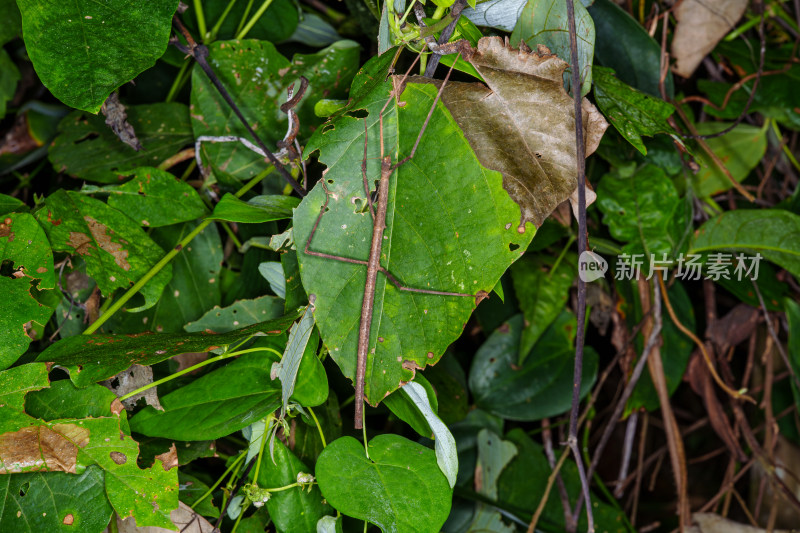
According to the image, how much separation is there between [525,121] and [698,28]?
Answer: 77 cm

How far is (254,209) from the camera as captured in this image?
867 millimetres

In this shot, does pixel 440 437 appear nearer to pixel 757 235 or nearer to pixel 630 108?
pixel 630 108

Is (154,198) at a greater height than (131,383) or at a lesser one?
greater

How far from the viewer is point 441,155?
2.66 ft

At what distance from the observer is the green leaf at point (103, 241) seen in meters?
0.89

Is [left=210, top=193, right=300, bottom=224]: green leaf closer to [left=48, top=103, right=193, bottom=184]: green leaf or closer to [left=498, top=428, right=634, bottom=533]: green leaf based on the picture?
[left=48, top=103, right=193, bottom=184]: green leaf

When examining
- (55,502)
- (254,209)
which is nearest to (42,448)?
(55,502)

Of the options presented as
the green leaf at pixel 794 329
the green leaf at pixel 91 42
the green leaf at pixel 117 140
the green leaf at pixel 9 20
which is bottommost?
the green leaf at pixel 794 329

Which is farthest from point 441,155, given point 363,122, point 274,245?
point 274,245

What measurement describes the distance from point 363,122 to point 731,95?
1020 mm

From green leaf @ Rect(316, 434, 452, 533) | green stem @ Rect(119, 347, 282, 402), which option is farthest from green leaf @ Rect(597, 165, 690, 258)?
green stem @ Rect(119, 347, 282, 402)

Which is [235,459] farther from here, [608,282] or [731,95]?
[731,95]

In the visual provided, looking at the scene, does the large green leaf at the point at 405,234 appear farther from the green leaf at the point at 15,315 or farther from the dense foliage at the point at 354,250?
the green leaf at the point at 15,315

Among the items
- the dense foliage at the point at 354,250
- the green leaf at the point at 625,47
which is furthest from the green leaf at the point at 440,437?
the green leaf at the point at 625,47
